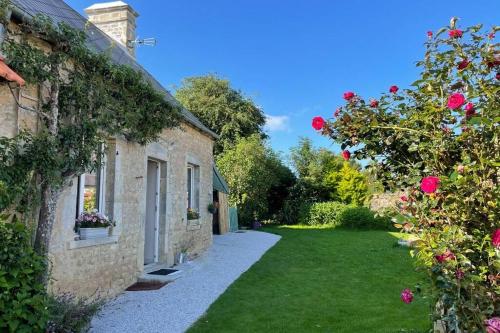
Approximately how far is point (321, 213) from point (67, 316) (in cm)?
2028

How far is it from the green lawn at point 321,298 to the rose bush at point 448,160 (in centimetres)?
180

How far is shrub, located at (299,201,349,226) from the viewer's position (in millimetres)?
22938

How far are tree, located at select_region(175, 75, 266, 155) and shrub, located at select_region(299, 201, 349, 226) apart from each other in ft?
23.6

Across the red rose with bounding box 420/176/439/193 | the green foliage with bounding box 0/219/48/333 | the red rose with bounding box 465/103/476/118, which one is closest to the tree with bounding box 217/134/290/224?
the green foliage with bounding box 0/219/48/333

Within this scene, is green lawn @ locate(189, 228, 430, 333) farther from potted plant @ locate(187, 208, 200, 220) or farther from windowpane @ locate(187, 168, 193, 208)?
windowpane @ locate(187, 168, 193, 208)

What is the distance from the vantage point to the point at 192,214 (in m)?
11.1

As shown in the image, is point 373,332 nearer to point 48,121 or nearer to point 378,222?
point 48,121

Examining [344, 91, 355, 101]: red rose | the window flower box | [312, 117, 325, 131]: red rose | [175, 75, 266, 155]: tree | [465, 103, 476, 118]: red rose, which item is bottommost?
the window flower box

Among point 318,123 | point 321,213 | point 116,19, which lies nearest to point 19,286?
point 318,123

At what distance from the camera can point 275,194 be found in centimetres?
2500

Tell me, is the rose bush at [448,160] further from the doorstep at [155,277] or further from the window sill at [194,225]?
the window sill at [194,225]

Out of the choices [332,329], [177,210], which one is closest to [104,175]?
[177,210]

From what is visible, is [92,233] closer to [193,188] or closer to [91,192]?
[91,192]

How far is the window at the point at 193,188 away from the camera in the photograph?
11555 millimetres
